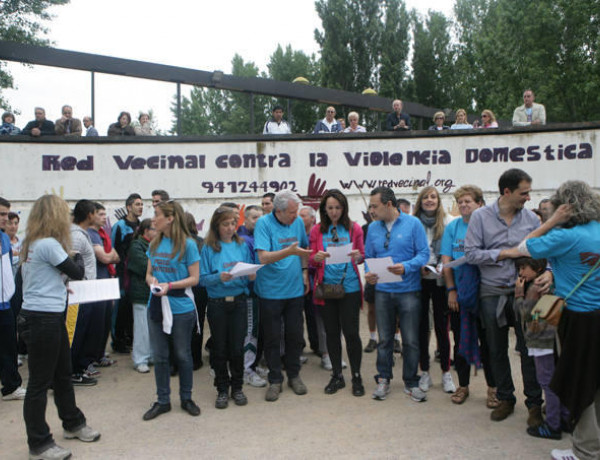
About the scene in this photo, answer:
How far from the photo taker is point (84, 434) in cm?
416

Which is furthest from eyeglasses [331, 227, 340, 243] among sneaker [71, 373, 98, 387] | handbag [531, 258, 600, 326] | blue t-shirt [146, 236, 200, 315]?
sneaker [71, 373, 98, 387]

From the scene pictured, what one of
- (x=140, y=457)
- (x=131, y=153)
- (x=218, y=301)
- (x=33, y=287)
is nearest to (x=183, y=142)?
(x=131, y=153)

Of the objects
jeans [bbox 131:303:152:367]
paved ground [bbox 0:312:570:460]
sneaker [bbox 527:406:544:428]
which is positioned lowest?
paved ground [bbox 0:312:570:460]

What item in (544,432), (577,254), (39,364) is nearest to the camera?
(577,254)

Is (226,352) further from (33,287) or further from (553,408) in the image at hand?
(553,408)

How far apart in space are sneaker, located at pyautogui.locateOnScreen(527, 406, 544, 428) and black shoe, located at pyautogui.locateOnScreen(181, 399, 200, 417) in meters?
2.80

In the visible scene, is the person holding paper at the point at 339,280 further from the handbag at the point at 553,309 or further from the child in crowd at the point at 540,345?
the handbag at the point at 553,309

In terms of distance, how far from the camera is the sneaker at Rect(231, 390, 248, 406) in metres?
5.02

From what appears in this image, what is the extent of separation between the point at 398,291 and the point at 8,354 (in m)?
3.80

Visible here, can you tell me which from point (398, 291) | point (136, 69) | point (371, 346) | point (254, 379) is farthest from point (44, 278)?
point (136, 69)

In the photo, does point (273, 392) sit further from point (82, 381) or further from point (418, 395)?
point (82, 381)

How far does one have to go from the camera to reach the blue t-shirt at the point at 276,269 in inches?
203

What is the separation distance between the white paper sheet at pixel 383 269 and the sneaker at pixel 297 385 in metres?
1.35

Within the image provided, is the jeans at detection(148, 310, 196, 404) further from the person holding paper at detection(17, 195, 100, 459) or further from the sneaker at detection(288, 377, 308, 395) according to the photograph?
the sneaker at detection(288, 377, 308, 395)
